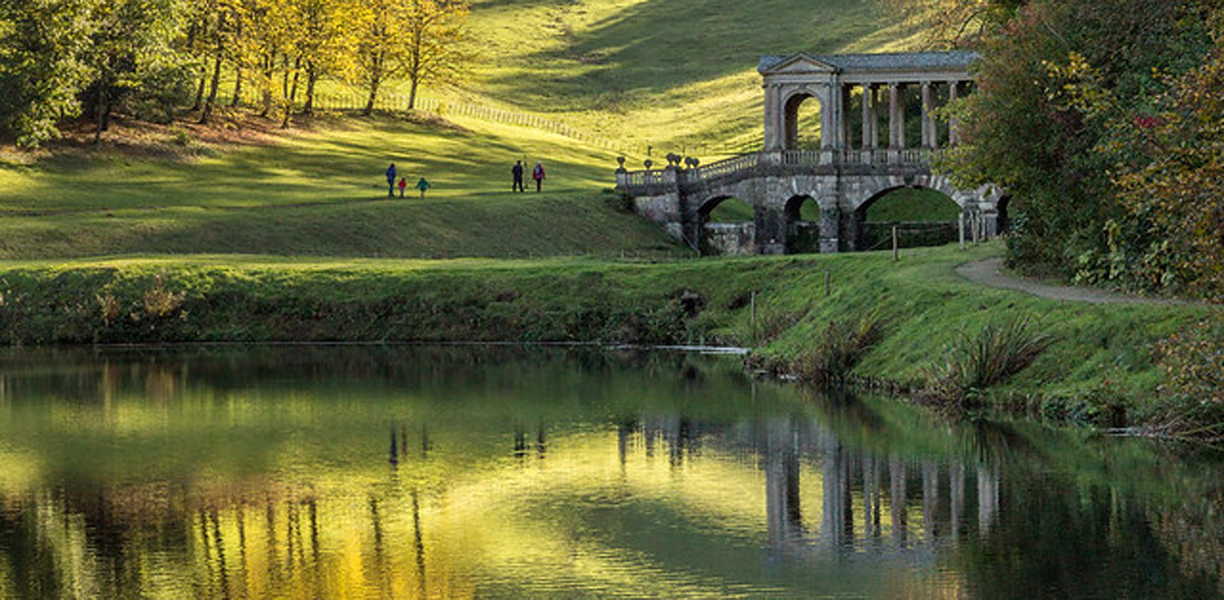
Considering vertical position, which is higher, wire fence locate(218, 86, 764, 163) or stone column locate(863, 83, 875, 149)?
wire fence locate(218, 86, 764, 163)

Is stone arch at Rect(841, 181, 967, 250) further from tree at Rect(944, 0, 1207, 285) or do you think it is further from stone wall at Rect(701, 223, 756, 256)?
tree at Rect(944, 0, 1207, 285)

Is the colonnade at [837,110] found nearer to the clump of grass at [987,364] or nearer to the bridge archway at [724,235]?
the bridge archway at [724,235]

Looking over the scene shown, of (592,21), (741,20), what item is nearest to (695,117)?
(741,20)

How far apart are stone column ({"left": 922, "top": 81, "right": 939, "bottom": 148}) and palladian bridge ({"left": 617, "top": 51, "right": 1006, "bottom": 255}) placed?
0.26 feet

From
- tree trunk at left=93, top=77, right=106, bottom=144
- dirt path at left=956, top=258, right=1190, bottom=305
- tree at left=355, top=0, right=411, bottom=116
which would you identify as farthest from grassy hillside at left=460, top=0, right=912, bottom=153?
dirt path at left=956, top=258, right=1190, bottom=305

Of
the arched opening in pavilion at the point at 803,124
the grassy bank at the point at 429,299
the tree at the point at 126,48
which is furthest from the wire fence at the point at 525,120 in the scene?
the grassy bank at the point at 429,299

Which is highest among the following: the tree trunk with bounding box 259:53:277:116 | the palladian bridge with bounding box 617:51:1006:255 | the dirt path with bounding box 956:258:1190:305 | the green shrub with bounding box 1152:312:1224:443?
the tree trunk with bounding box 259:53:277:116

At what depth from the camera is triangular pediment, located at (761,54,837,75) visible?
91938 mm

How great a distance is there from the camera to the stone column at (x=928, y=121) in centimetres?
9256

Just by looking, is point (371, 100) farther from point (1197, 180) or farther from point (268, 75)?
point (1197, 180)

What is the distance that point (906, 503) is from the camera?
88.2ft

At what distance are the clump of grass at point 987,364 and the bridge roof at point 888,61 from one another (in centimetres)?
5355

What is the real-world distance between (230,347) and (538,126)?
289ft

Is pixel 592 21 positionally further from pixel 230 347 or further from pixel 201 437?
pixel 201 437
